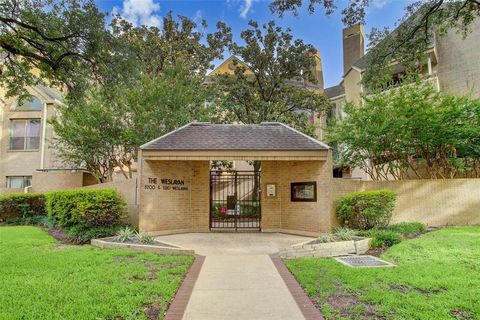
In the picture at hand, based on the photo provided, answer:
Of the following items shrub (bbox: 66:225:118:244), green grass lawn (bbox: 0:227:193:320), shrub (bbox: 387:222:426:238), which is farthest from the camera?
shrub (bbox: 387:222:426:238)

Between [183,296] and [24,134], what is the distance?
23030 mm

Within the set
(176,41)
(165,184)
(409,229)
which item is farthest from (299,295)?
(176,41)

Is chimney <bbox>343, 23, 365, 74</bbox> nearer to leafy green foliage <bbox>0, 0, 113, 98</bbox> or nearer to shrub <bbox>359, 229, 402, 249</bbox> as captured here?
shrub <bbox>359, 229, 402, 249</bbox>

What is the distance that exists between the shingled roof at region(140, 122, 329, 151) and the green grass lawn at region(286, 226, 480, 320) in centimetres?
533

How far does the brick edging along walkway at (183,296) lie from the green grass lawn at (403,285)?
2.06m

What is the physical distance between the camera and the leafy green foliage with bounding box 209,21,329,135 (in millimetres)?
21750

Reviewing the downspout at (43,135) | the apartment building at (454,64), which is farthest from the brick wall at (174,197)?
the downspout at (43,135)

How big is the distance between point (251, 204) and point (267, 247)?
18.8 feet

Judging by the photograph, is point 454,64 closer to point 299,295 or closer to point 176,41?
point 176,41

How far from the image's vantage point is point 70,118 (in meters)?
18.2

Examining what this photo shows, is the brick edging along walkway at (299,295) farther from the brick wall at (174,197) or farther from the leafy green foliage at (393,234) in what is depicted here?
the brick wall at (174,197)

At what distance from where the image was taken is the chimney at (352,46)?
26.7 m

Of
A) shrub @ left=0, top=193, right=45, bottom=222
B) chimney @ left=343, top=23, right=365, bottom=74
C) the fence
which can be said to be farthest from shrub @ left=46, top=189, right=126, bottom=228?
chimney @ left=343, top=23, right=365, bottom=74

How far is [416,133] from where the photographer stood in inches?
535
